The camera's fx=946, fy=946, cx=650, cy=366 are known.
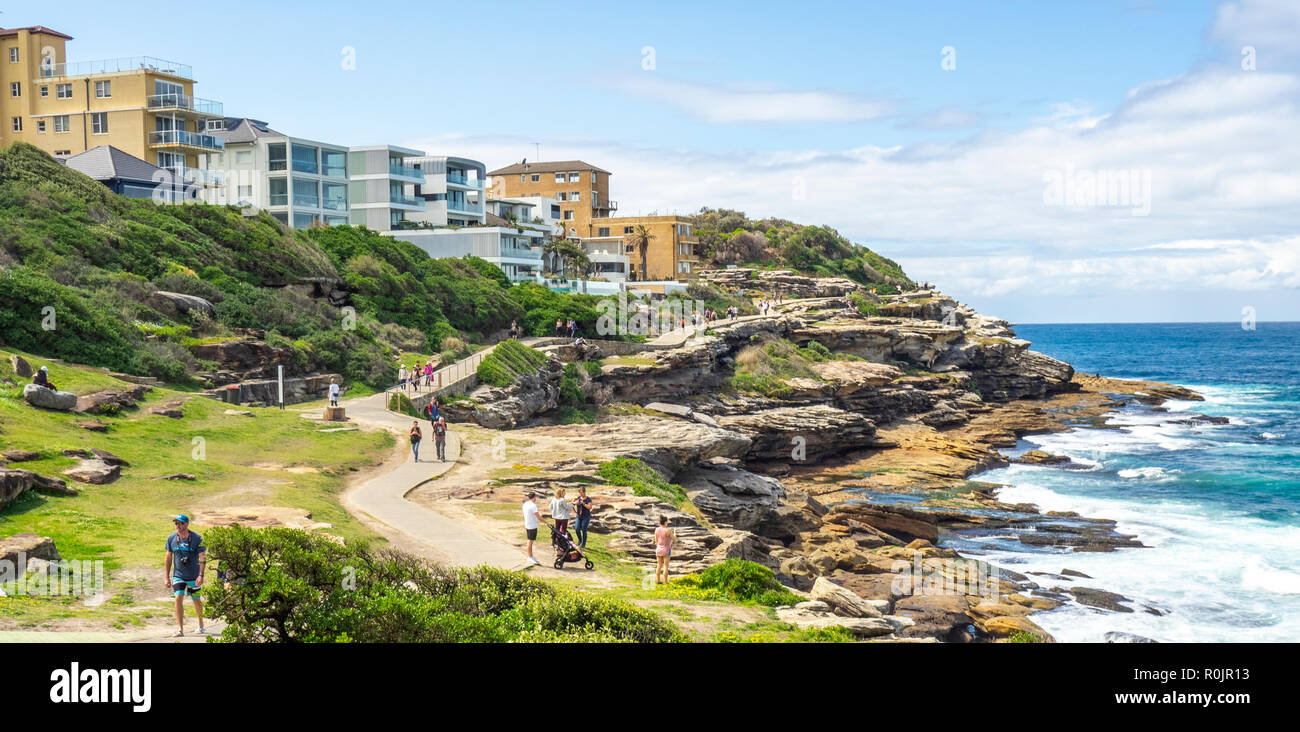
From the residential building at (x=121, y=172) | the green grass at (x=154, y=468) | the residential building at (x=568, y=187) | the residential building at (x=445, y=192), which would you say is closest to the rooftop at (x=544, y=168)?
the residential building at (x=568, y=187)

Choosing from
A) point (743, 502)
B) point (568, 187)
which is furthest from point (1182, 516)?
point (568, 187)

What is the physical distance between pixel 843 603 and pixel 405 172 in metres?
65.1

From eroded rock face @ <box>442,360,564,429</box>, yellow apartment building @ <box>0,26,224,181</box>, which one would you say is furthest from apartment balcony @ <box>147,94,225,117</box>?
eroded rock face @ <box>442,360,564,429</box>

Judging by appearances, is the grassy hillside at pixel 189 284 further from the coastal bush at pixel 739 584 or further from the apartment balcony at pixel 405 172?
the coastal bush at pixel 739 584

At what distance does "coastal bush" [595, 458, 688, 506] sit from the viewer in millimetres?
28359

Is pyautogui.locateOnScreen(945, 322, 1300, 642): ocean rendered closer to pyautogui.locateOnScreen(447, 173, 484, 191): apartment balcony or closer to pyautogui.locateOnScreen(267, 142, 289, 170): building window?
pyautogui.locateOnScreen(447, 173, 484, 191): apartment balcony

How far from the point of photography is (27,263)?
3650 centimetres

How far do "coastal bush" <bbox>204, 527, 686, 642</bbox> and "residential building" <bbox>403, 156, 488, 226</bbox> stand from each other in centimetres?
6615

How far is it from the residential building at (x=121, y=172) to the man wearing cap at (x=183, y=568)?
168 ft

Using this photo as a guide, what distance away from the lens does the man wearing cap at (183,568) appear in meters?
11.9

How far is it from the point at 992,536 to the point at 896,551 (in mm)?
6103

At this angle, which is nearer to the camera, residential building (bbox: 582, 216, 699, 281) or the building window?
the building window

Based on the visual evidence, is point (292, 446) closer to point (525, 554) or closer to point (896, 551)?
point (525, 554)
